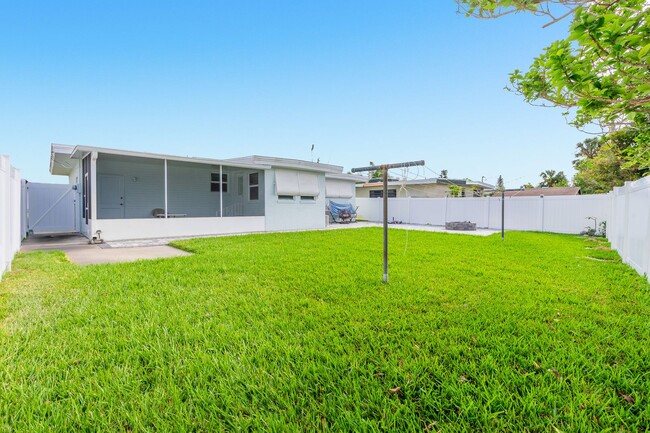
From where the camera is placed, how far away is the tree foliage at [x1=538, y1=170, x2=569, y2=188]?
40.2m

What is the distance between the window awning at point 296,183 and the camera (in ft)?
44.2

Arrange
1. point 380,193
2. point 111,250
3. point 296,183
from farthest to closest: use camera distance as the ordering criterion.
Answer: point 380,193, point 296,183, point 111,250

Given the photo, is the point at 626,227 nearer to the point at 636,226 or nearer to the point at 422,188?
the point at 636,226

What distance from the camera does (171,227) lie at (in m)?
10.8

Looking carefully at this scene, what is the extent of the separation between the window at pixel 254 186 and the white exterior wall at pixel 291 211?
1.82 feet

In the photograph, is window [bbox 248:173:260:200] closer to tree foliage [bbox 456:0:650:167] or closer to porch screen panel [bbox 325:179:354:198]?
porch screen panel [bbox 325:179:354:198]

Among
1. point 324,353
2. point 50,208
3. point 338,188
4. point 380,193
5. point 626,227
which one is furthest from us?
point 380,193

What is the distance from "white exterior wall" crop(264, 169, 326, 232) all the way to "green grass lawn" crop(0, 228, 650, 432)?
28.5 ft

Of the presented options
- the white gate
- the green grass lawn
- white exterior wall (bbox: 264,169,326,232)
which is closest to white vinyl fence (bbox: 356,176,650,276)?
the green grass lawn

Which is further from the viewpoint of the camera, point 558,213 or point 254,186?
point 254,186

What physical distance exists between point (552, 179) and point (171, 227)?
159 ft

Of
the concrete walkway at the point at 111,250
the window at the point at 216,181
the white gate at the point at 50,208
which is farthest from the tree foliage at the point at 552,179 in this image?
the white gate at the point at 50,208

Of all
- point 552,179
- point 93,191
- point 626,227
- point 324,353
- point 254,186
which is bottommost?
point 324,353

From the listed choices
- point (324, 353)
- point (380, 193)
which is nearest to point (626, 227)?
point (324, 353)
